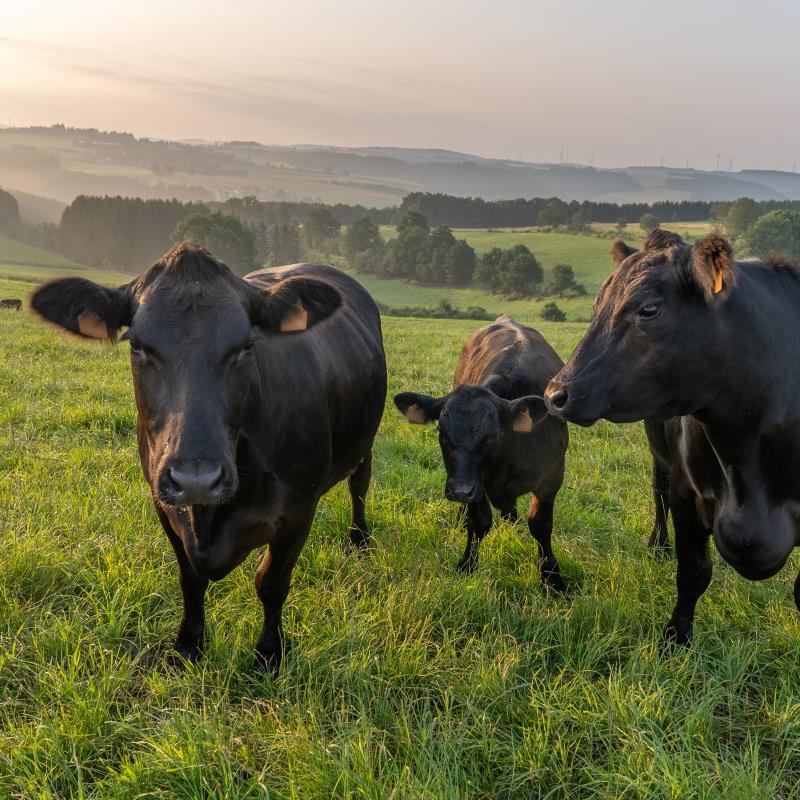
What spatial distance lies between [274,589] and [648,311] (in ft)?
7.97

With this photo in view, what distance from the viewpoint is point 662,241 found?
127 inches

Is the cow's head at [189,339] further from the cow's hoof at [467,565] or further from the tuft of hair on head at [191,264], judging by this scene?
the cow's hoof at [467,565]

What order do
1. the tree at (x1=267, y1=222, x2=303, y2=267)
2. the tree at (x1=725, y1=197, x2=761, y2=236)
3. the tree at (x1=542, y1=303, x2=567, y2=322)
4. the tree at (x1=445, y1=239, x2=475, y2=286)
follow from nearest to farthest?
the tree at (x1=542, y1=303, x2=567, y2=322)
the tree at (x1=445, y1=239, x2=475, y2=286)
the tree at (x1=725, y1=197, x2=761, y2=236)
the tree at (x1=267, y1=222, x2=303, y2=267)

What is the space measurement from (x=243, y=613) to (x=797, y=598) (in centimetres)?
322

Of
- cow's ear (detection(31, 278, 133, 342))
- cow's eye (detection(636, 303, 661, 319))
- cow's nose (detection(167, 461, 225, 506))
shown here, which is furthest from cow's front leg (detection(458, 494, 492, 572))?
cow's ear (detection(31, 278, 133, 342))

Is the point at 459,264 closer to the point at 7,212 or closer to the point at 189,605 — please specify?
the point at 7,212

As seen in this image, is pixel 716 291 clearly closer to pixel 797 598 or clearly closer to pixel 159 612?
pixel 797 598

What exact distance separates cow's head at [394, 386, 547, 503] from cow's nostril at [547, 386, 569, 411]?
1.72 meters

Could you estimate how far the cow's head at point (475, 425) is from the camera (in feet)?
16.2

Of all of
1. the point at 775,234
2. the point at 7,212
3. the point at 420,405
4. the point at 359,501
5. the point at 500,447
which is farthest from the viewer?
the point at 7,212

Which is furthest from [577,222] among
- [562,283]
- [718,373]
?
[718,373]

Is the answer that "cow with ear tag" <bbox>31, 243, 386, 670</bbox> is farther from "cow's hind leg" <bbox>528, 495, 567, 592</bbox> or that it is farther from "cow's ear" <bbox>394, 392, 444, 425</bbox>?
"cow's hind leg" <bbox>528, 495, 567, 592</bbox>

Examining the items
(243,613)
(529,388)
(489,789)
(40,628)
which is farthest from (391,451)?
(489,789)

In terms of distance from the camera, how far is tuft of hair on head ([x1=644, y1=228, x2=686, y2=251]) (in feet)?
10.5
